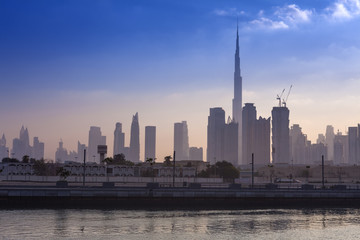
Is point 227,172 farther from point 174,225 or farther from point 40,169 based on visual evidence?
point 174,225

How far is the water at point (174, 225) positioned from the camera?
5188 centimetres

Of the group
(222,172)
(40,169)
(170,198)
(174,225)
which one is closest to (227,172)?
(222,172)

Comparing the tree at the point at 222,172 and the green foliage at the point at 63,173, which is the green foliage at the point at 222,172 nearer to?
the tree at the point at 222,172

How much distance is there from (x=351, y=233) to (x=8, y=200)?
53.5 meters

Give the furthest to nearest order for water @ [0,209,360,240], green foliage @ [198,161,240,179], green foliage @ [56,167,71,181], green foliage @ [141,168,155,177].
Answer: green foliage @ [198,161,240,179] → green foliage @ [141,168,155,177] → green foliage @ [56,167,71,181] → water @ [0,209,360,240]

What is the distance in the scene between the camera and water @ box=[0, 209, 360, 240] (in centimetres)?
5188

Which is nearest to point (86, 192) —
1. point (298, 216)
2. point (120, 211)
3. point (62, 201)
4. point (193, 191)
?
point (62, 201)

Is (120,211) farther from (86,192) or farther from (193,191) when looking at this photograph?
(193,191)

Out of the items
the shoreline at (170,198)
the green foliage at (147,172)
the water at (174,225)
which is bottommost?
the water at (174,225)

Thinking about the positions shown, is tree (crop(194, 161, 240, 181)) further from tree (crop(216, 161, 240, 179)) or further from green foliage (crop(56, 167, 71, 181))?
green foliage (crop(56, 167, 71, 181))

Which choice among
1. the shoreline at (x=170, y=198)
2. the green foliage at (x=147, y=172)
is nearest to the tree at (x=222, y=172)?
the green foliage at (x=147, y=172)

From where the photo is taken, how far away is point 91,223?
58.8 metres

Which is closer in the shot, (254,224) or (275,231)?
(275,231)

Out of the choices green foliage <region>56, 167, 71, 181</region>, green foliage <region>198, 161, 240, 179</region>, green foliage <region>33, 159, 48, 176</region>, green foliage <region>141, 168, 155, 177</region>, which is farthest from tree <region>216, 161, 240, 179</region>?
green foliage <region>56, 167, 71, 181</region>
